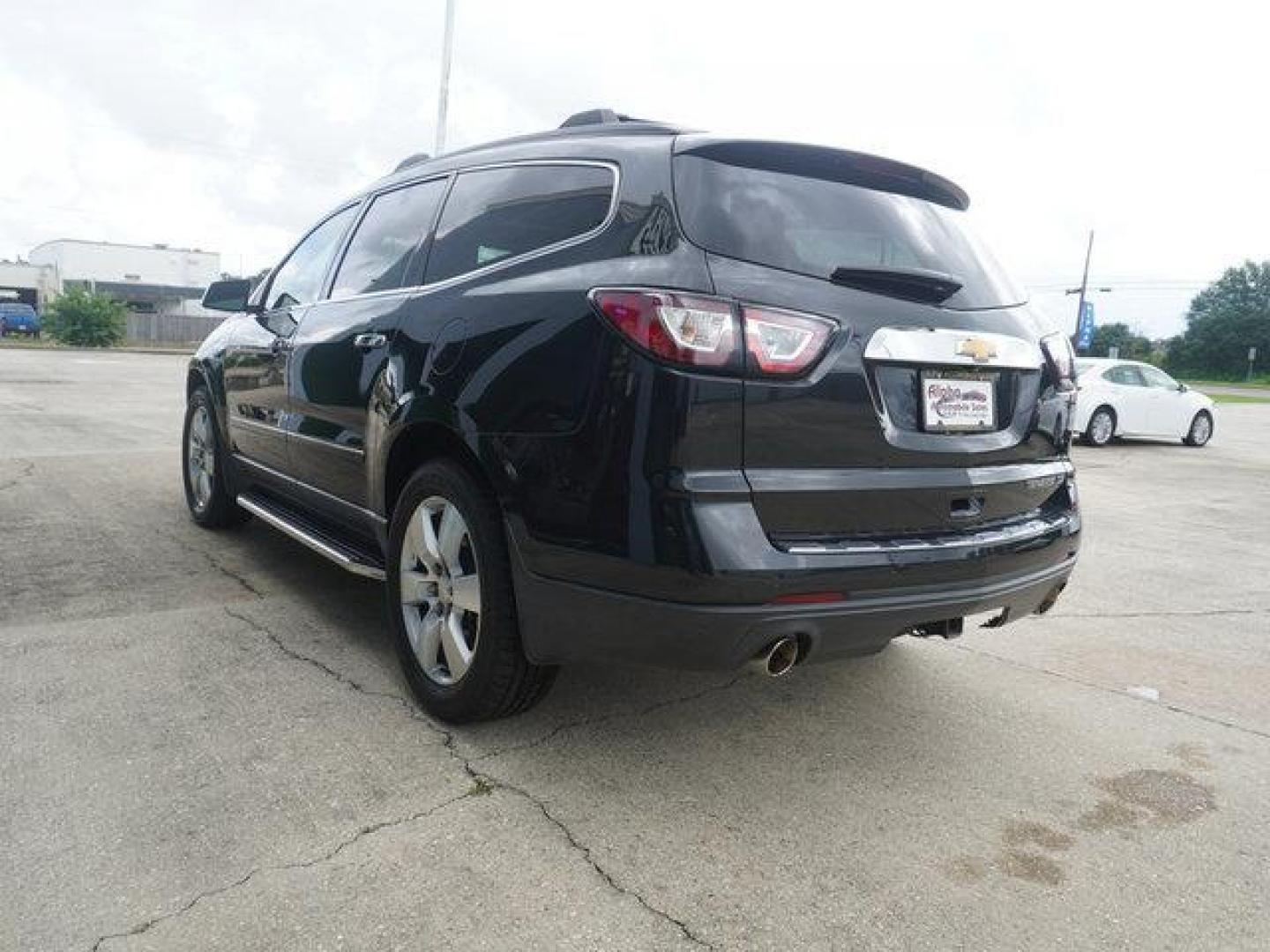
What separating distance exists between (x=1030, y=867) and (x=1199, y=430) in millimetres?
16424

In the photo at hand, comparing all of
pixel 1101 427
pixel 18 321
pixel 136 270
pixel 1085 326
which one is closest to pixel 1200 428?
pixel 1101 427

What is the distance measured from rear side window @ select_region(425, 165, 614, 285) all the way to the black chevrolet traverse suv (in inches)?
0.4

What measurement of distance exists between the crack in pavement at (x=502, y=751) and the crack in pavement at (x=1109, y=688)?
1.19 meters

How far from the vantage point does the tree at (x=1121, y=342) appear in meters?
83.8

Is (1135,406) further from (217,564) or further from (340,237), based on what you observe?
(217,564)

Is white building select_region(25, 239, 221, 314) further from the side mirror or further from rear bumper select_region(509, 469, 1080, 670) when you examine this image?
rear bumper select_region(509, 469, 1080, 670)

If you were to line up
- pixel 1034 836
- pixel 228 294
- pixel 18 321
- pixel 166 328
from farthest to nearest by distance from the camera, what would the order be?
pixel 166 328 < pixel 18 321 < pixel 228 294 < pixel 1034 836

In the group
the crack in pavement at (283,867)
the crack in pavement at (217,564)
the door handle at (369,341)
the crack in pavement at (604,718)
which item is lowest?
the crack in pavement at (217,564)

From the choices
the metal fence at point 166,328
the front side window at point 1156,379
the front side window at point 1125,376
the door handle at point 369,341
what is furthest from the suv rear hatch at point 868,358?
the metal fence at point 166,328

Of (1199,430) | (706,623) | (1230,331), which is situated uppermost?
(1230,331)

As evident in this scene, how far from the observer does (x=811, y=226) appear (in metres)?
2.57

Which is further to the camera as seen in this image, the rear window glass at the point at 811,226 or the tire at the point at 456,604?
the tire at the point at 456,604

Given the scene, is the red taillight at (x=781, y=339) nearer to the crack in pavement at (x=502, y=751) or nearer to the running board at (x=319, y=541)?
the crack in pavement at (x=502, y=751)

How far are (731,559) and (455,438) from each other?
1.05m
